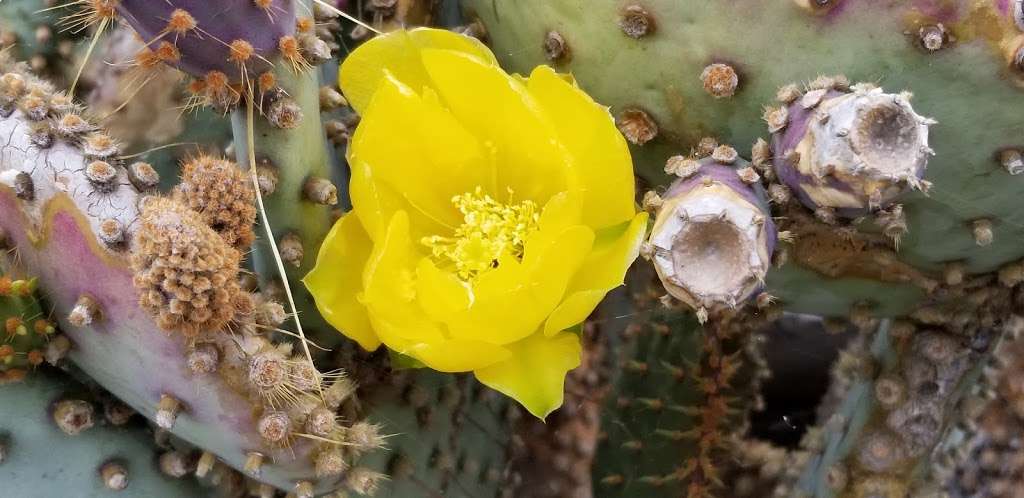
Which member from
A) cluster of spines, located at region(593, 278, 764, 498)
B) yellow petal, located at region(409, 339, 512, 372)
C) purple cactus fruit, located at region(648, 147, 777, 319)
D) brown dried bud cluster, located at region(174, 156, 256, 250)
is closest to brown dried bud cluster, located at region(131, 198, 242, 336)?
brown dried bud cluster, located at region(174, 156, 256, 250)

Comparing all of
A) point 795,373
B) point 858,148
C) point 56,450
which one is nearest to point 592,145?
point 858,148

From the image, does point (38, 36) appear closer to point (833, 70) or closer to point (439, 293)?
point (439, 293)

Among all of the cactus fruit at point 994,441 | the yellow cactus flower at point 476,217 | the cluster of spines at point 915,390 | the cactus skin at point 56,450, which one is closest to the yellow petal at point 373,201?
the yellow cactus flower at point 476,217

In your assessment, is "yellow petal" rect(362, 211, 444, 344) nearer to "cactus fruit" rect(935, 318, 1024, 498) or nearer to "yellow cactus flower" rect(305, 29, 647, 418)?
"yellow cactus flower" rect(305, 29, 647, 418)

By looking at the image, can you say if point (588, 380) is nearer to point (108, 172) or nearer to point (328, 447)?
point (328, 447)

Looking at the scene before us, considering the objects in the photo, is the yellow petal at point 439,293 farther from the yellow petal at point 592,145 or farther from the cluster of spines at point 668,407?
the cluster of spines at point 668,407

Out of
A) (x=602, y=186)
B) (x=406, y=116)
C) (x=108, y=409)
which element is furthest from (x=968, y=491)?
(x=108, y=409)
